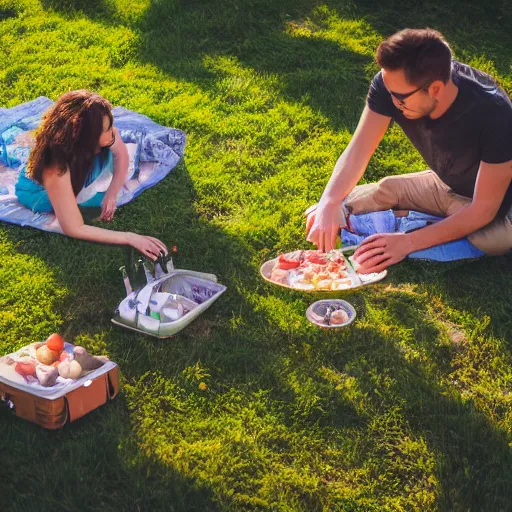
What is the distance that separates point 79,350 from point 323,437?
1204 mm

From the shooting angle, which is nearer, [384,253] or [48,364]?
Result: [48,364]

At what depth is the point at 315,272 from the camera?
4.11m

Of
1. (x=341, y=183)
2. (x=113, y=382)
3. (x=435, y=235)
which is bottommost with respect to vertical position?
(x=113, y=382)

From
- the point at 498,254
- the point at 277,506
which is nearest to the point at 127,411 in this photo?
the point at 277,506

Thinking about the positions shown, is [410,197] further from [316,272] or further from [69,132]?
[69,132]

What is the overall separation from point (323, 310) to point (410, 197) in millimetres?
1138

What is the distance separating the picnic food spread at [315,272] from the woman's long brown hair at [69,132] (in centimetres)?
137

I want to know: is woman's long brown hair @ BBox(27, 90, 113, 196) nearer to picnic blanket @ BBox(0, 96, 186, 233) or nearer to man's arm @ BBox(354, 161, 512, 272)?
picnic blanket @ BBox(0, 96, 186, 233)

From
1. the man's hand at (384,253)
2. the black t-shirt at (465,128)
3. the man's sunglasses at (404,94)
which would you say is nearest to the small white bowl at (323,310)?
the man's hand at (384,253)

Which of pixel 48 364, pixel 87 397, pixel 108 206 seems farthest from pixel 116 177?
pixel 87 397

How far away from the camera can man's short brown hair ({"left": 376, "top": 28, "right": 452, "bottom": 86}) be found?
3.50 metres

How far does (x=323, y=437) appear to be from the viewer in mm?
3311

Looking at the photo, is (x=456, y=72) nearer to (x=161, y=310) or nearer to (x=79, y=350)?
(x=161, y=310)

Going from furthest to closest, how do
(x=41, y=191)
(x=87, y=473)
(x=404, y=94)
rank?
(x=41, y=191)
(x=404, y=94)
(x=87, y=473)
